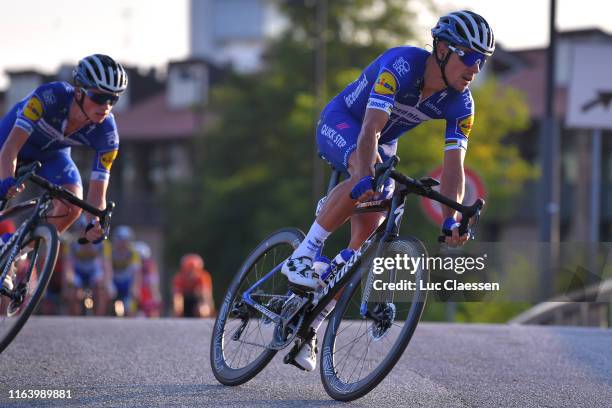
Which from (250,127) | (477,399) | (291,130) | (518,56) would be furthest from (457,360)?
(518,56)

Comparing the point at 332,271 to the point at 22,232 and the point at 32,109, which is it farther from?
the point at 32,109

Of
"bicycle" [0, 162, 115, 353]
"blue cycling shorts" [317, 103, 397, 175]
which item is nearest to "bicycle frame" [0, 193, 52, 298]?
"bicycle" [0, 162, 115, 353]

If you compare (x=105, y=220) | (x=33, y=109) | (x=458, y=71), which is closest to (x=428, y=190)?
(x=458, y=71)

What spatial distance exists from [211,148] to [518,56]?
1740cm

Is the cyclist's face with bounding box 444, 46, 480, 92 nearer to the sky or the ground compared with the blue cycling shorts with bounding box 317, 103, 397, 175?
nearer to the sky

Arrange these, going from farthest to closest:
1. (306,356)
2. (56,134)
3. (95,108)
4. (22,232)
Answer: (56,134) < (95,108) < (22,232) < (306,356)

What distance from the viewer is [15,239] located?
7.71 meters

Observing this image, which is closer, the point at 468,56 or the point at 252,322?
the point at 468,56

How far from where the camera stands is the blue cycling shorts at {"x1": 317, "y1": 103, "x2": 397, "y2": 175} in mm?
6754

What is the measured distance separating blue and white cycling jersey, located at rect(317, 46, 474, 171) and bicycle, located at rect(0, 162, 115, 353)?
5.45 ft

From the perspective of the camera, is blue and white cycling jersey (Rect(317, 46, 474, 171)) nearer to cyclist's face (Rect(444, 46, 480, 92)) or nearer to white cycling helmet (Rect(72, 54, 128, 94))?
cyclist's face (Rect(444, 46, 480, 92))

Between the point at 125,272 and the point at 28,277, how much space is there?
35.0 ft

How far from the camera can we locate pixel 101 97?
795cm

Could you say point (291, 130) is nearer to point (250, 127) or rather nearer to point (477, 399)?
point (250, 127)
